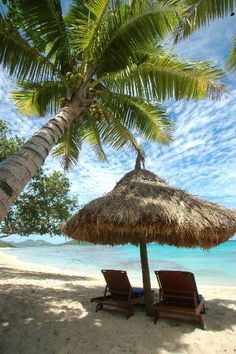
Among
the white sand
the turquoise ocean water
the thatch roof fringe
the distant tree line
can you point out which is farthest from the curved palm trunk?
the distant tree line

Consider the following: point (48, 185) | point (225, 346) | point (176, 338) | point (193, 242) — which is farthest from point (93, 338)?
point (48, 185)

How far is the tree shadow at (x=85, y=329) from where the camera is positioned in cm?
453

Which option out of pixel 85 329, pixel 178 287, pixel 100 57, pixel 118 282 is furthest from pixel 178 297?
pixel 100 57

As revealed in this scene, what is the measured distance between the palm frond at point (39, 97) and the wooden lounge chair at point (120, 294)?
15.1 ft

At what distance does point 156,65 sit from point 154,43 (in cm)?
46

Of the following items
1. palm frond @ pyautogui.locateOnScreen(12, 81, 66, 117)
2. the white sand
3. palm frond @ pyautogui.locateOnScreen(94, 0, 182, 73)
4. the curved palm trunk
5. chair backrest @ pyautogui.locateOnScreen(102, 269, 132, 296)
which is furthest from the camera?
palm frond @ pyautogui.locateOnScreen(12, 81, 66, 117)

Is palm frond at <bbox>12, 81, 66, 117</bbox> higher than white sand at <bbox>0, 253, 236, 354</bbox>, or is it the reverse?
palm frond at <bbox>12, 81, 66, 117</bbox>

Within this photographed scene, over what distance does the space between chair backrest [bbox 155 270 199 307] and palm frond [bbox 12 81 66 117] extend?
5.08m

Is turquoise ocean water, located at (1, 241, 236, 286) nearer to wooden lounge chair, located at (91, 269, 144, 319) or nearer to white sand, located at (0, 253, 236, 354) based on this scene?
wooden lounge chair, located at (91, 269, 144, 319)

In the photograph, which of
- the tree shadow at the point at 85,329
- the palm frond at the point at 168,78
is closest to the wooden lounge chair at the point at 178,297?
the tree shadow at the point at 85,329

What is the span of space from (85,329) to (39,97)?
5.78 metres

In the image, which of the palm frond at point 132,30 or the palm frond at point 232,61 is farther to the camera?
the palm frond at point 232,61

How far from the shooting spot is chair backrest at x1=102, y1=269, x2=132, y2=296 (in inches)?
236

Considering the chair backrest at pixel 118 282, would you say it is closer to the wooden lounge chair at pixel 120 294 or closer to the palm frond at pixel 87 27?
the wooden lounge chair at pixel 120 294
